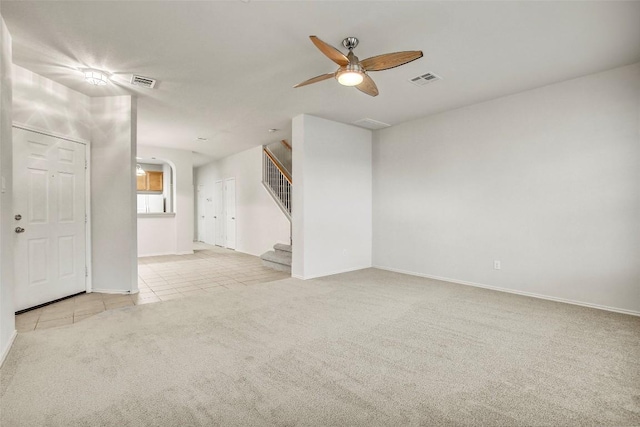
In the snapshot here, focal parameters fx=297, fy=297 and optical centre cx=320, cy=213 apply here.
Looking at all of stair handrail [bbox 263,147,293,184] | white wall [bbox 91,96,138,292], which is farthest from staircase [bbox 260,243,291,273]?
white wall [bbox 91,96,138,292]

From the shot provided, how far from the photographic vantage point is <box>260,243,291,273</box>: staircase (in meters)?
5.62

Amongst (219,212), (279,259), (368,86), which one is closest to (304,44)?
(368,86)

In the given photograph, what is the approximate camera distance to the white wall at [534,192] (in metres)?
3.33

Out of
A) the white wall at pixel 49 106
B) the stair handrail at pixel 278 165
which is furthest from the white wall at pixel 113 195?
the stair handrail at pixel 278 165

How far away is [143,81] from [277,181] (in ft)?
12.2

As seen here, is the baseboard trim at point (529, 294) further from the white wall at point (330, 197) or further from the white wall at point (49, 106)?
the white wall at point (49, 106)

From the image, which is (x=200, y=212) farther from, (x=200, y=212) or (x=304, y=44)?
(x=304, y=44)

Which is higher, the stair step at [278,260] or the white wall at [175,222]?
the white wall at [175,222]

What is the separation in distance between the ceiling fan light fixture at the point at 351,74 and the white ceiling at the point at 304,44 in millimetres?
346

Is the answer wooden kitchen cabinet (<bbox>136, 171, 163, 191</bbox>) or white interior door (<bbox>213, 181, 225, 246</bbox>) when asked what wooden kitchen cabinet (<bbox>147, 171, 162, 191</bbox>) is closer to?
wooden kitchen cabinet (<bbox>136, 171, 163, 191</bbox>)

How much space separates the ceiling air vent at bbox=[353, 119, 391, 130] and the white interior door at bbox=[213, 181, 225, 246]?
5260mm

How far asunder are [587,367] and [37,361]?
409 cm

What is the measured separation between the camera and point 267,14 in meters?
2.40

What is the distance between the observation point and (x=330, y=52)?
7.79 ft
